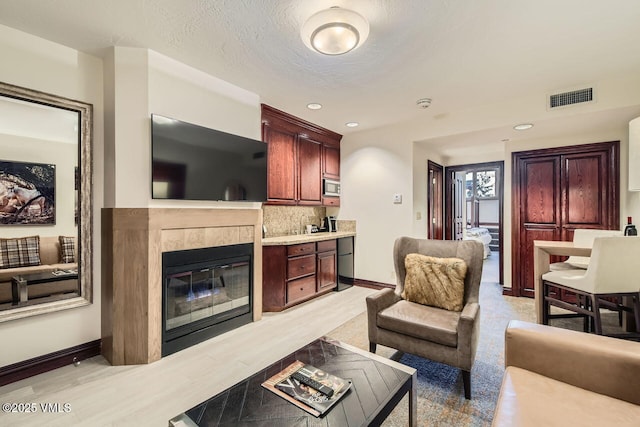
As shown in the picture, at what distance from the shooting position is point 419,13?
1.92m

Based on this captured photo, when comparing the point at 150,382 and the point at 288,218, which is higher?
the point at 288,218

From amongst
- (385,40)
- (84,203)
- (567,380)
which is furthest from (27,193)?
(567,380)

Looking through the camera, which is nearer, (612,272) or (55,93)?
(55,93)

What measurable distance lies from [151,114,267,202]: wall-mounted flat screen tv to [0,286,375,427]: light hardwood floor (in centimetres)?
135

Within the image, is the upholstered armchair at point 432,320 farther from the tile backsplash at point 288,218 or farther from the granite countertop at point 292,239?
the tile backsplash at point 288,218

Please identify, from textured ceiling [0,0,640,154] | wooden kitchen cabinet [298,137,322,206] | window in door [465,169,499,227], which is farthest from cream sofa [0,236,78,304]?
window in door [465,169,499,227]

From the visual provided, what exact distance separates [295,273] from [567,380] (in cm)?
274

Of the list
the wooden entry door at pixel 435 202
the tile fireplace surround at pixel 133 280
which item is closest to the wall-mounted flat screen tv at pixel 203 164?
the tile fireplace surround at pixel 133 280

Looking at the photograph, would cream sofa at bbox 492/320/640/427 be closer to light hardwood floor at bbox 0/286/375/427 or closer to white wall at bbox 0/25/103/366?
light hardwood floor at bbox 0/286/375/427

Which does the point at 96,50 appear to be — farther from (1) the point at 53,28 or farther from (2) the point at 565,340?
(2) the point at 565,340

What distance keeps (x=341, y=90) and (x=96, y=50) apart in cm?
216

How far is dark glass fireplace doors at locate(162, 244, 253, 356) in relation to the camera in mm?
2510

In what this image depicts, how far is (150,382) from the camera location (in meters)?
2.08

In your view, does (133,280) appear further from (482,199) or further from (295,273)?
(482,199)
